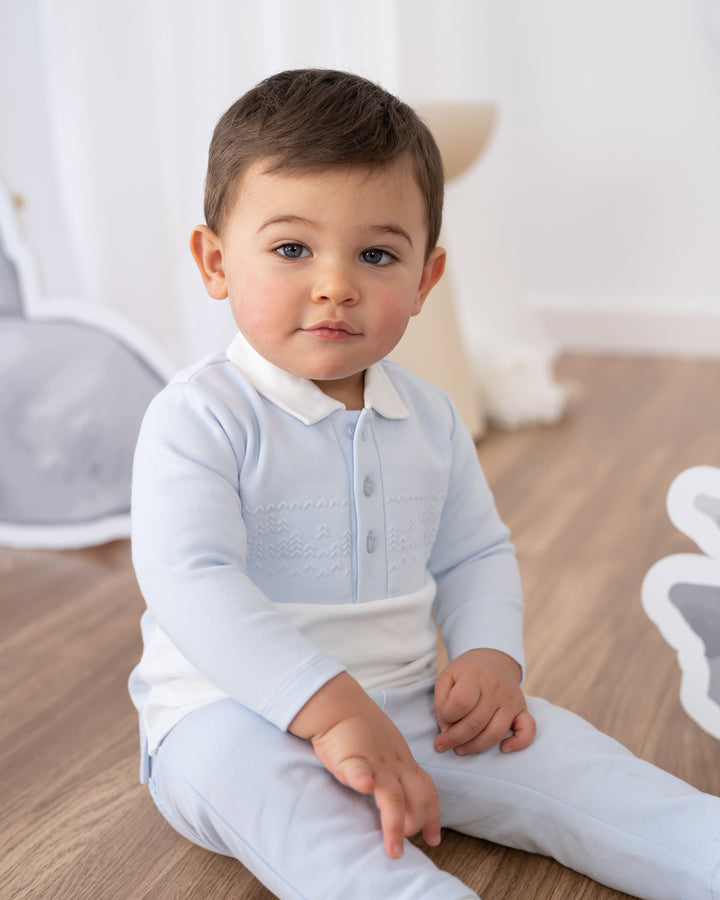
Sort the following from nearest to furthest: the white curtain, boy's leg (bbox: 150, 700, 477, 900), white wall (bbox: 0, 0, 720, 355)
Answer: boy's leg (bbox: 150, 700, 477, 900) → the white curtain → white wall (bbox: 0, 0, 720, 355)

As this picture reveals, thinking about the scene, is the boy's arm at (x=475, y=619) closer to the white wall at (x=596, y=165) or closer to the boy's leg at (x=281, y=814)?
the boy's leg at (x=281, y=814)

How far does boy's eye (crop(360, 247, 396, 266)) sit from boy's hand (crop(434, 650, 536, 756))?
292mm

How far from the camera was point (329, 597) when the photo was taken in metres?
0.72

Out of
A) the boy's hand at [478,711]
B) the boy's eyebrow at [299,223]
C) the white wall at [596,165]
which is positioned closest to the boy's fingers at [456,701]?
the boy's hand at [478,711]

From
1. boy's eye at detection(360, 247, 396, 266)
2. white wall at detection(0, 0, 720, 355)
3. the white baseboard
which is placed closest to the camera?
boy's eye at detection(360, 247, 396, 266)

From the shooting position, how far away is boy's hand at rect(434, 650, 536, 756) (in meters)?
0.72

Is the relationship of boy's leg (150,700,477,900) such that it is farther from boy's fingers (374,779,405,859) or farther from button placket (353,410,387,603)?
button placket (353,410,387,603)

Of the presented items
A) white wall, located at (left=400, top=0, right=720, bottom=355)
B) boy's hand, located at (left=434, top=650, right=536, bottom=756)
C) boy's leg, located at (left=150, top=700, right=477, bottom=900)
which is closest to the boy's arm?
boy's hand, located at (left=434, top=650, right=536, bottom=756)

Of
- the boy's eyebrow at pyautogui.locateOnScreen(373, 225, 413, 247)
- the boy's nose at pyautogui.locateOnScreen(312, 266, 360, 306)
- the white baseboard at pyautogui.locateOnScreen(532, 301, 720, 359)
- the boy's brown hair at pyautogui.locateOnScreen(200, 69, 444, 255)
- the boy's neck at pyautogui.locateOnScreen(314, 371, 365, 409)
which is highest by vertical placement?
the boy's brown hair at pyautogui.locateOnScreen(200, 69, 444, 255)

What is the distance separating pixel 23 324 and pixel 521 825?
0.94 metres

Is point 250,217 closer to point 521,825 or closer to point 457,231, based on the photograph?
point 521,825

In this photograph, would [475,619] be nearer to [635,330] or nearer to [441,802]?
[441,802]

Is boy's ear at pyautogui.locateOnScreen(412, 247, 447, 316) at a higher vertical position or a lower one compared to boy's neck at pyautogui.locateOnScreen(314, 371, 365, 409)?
higher

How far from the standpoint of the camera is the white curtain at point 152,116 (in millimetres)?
1428
